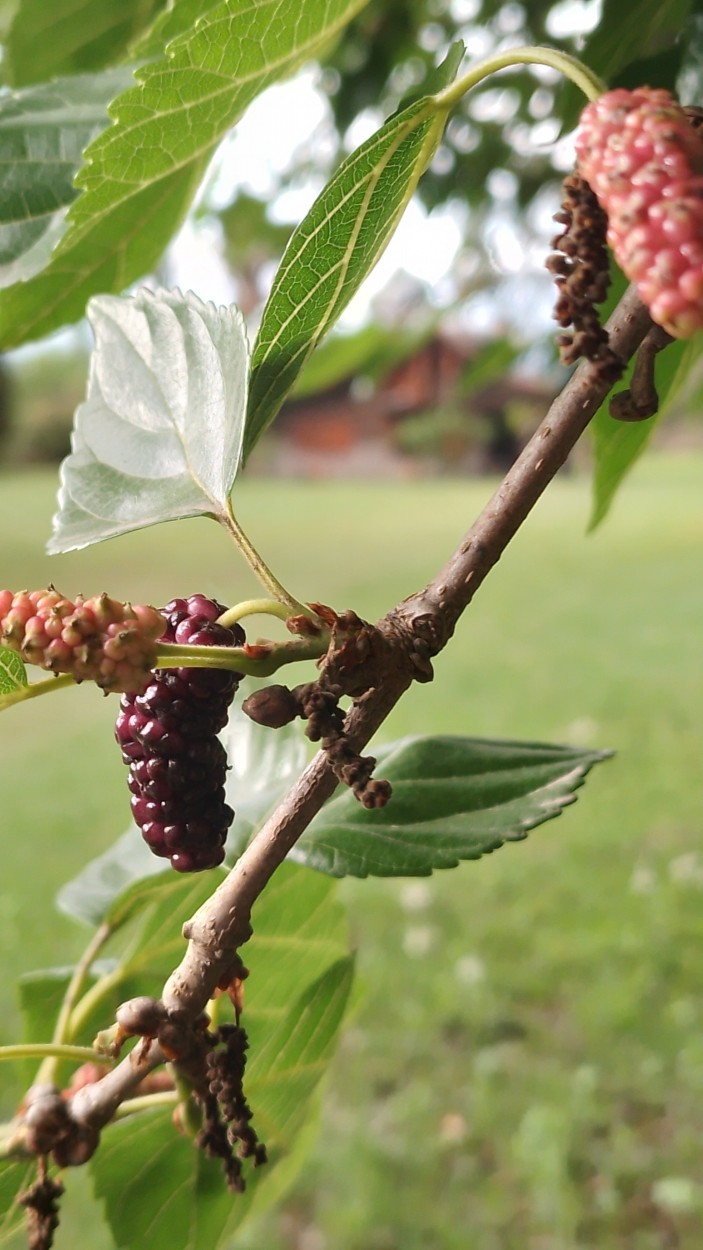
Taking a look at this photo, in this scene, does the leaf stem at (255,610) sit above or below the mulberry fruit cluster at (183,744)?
above

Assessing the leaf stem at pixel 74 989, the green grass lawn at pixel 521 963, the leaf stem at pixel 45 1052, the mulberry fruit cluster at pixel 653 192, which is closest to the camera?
the mulberry fruit cluster at pixel 653 192

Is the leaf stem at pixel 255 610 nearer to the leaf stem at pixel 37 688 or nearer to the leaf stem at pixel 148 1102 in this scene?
the leaf stem at pixel 37 688

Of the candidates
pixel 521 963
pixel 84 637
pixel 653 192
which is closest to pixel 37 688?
pixel 84 637

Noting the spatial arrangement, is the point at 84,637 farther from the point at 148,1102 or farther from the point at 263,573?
the point at 148,1102

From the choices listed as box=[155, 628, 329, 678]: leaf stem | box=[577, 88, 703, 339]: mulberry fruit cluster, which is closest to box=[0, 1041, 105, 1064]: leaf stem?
box=[155, 628, 329, 678]: leaf stem

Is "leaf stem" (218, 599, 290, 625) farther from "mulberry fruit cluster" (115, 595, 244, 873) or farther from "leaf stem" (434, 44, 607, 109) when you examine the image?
"leaf stem" (434, 44, 607, 109)

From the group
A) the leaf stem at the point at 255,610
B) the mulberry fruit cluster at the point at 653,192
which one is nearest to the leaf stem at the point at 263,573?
the leaf stem at the point at 255,610
